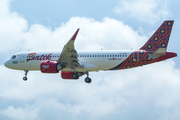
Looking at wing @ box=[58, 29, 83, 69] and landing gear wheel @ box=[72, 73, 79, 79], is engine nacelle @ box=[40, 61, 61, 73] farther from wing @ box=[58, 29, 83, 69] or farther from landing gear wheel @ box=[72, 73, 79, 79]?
landing gear wheel @ box=[72, 73, 79, 79]

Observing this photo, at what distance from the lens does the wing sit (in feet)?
104

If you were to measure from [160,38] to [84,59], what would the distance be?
923 cm

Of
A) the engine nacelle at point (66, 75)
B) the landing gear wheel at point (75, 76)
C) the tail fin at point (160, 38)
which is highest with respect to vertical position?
the tail fin at point (160, 38)

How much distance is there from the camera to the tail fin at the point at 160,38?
3472 centimetres

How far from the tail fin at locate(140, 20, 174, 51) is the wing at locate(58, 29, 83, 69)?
7.99 metres

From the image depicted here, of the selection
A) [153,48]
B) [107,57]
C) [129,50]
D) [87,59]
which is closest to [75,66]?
[87,59]

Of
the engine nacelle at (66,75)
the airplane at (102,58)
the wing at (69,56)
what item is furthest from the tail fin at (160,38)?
the engine nacelle at (66,75)

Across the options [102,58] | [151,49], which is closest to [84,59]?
[102,58]

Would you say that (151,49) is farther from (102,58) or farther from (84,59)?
(84,59)

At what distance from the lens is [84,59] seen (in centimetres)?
3584

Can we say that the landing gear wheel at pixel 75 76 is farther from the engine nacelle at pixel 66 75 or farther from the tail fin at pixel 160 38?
the tail fin at pixel 160 38

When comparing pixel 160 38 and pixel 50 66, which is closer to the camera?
pixel 50 66

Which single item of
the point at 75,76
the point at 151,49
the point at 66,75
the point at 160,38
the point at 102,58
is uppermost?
the point at 160,38

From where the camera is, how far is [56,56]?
36656 mm
